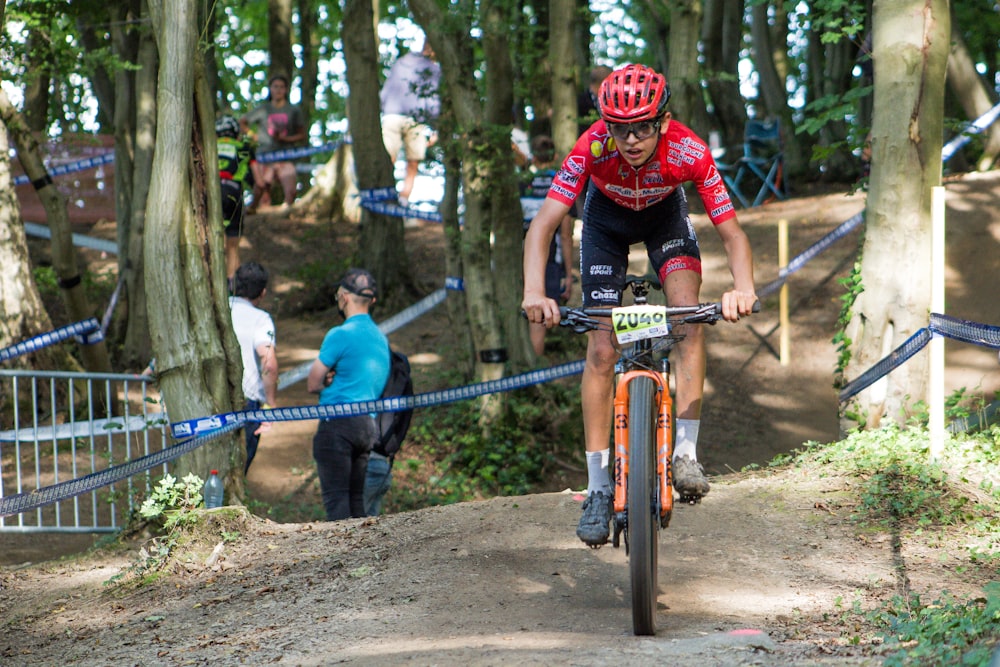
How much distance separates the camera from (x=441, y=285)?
16875 millimetres

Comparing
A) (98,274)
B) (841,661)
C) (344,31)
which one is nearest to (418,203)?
(344,31)

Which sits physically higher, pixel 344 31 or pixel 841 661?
pixel 344 31

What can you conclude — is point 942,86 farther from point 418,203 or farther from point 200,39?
point 418,203

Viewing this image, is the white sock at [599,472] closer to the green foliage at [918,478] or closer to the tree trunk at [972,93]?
the green foliage at [918,478]

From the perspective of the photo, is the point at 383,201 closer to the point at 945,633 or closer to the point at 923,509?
the point at 923,509

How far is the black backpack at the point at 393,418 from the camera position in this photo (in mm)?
7992

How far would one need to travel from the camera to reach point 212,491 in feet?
23.3

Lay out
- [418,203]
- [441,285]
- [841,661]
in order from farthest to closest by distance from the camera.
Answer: [441,285] → [418,203] → [841,661]

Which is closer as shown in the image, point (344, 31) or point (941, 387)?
point (941, 387)

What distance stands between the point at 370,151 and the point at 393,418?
7.82 meters

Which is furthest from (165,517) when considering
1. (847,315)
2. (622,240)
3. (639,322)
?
(847,315)

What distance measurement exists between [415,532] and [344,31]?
383 inches

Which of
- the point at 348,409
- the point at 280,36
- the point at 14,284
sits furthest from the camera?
the point at 280,36

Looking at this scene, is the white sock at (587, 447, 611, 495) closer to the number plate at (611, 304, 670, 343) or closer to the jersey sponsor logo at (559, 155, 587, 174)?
the number plate at (611, 304, 670, 343)
